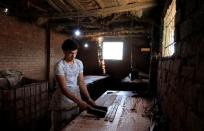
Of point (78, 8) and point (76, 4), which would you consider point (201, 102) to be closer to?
point (76, 4)

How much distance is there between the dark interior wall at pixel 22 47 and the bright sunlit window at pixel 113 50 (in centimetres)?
545

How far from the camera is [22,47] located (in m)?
8.11

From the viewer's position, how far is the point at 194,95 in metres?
1.58

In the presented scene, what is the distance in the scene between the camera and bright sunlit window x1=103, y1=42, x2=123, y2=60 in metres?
14.1

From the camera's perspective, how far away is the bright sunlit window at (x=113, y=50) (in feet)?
46.3

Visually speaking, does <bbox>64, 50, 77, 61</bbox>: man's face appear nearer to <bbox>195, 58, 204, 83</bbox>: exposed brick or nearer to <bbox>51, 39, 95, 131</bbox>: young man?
<bbox>51, 39, 95, 131</bbox>: young man

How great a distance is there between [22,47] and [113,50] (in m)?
7.33

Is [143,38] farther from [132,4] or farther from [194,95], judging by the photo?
[194,95]

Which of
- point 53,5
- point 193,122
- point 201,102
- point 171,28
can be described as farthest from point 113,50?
point 201,102

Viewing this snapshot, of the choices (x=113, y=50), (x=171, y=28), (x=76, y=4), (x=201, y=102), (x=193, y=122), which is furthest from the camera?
(x=113, y=50)

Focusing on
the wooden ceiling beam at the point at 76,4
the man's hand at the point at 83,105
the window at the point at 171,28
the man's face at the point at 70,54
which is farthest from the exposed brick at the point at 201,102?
the wooden ceiling beam at the point at 76,4

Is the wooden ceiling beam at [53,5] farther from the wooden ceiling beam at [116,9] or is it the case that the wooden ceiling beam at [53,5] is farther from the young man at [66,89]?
the young man at [66,89]

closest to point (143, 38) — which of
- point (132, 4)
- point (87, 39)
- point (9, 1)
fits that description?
point (87, 39)

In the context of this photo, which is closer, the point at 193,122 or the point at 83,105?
the point at 193,122
